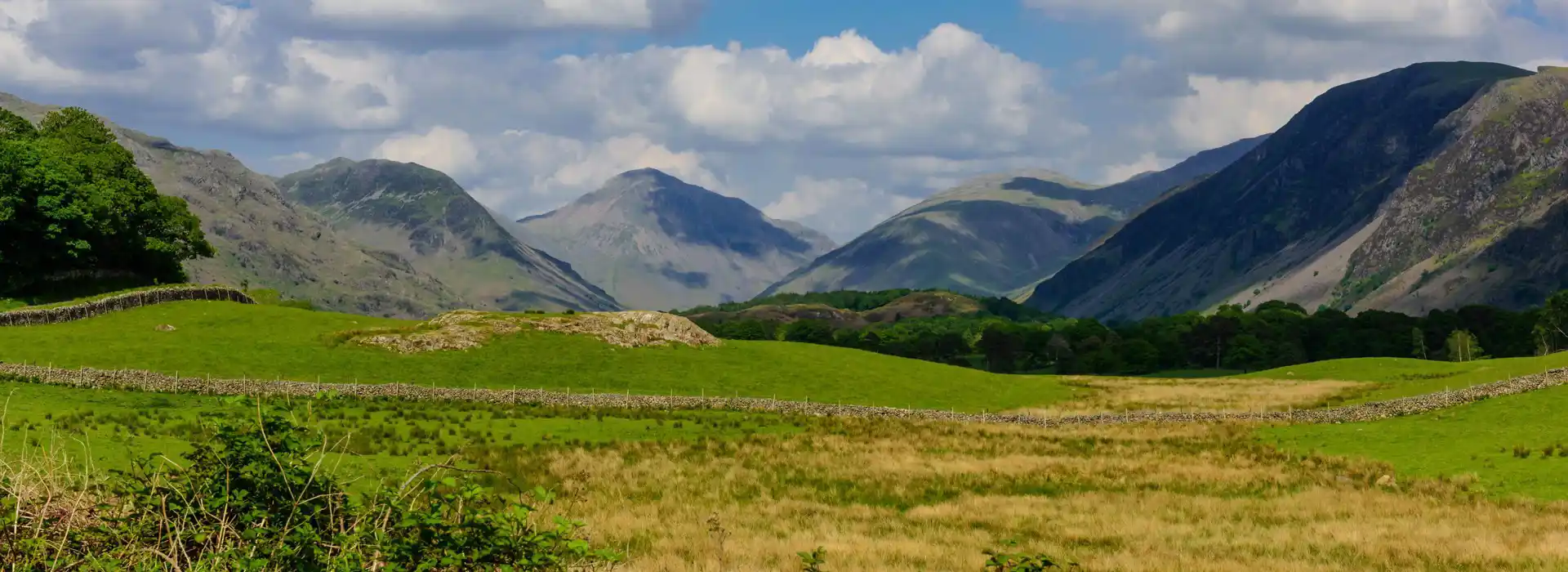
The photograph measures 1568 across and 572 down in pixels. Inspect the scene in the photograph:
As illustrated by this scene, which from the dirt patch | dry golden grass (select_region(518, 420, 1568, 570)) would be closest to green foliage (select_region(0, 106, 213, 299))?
the dirt patch

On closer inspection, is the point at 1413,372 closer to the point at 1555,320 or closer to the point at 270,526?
the point at 1555,320

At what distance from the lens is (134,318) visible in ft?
292

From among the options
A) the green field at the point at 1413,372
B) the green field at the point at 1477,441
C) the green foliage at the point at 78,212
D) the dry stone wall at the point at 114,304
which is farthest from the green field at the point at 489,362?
the green field at the point at 1477,441

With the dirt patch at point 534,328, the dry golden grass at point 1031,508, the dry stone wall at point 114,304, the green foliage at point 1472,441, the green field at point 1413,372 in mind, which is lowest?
the dry golden grass at point 1031,508

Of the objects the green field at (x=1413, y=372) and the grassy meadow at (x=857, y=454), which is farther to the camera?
the green field at (x=1413, y=372)

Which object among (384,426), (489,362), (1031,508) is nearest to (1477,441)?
(1031,508)

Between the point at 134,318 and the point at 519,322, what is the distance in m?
A: 29.3

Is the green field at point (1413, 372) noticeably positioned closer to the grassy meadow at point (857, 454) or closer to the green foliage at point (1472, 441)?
the grassy meadow at point (857, 454)

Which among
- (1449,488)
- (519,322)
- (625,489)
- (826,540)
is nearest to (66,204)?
(519,322)

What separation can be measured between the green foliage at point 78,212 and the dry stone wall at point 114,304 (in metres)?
6.51

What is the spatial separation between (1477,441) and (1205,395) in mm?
47118

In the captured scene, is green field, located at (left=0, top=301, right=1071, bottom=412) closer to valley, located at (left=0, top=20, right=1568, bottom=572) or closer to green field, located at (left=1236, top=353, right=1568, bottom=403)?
valley, located at (left=0, top=20, right=1568, bottom=572)

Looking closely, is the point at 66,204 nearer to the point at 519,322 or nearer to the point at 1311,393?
the point at 519,322

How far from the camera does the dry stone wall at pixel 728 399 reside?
66500 mm
